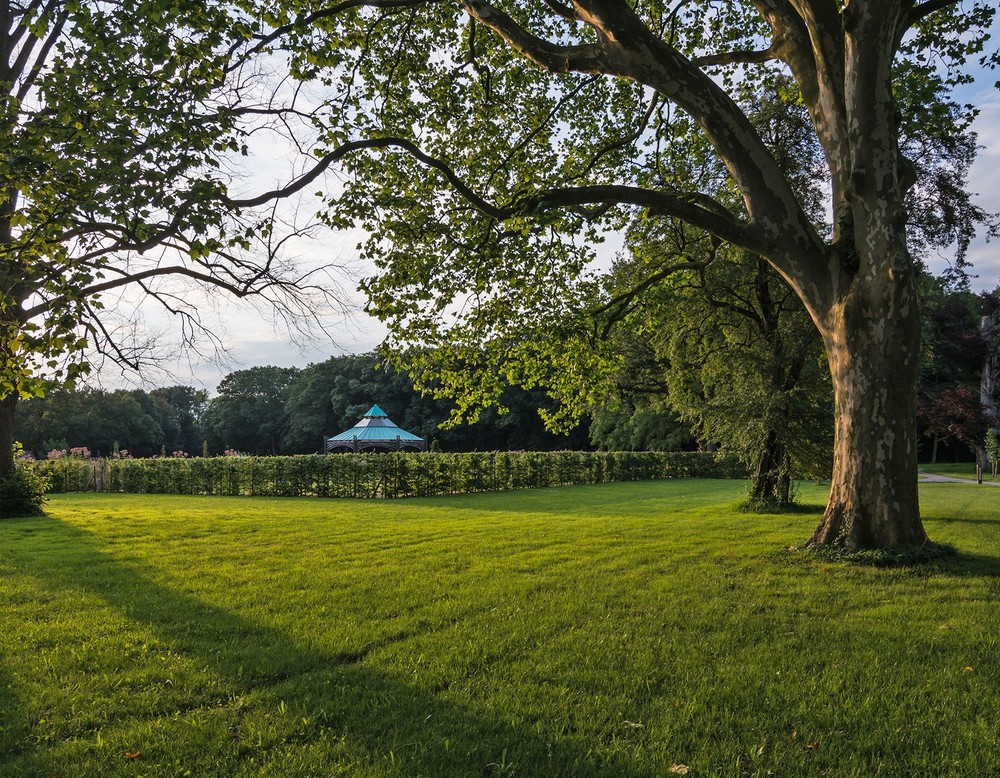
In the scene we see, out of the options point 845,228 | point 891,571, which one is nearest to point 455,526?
point 891,571

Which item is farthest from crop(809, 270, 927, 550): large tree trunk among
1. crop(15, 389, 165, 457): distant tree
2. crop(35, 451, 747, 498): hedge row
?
crop(15, 389, 165, 457): distant tree

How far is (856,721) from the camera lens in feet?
11.5

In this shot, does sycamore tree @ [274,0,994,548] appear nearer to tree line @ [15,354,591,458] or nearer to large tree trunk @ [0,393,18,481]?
large tree trunk @ [0,393,18,481]

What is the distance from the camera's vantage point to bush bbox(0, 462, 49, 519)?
16225mm

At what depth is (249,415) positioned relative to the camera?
7875 centimetres

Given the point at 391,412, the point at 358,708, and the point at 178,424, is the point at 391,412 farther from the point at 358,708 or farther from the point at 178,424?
the point at 358,708

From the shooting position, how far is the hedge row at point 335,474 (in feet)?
81.9

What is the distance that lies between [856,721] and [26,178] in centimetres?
815

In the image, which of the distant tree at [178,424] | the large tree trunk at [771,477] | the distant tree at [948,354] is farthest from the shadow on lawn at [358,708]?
the distant tree at [178,424]

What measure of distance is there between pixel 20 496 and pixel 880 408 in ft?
64.4

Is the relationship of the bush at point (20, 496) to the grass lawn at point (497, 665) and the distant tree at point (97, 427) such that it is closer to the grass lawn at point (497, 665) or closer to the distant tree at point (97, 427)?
the grass lawn at point (497, 665)

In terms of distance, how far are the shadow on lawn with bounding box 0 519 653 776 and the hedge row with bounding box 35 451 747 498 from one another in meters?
18.9

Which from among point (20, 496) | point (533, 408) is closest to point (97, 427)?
point (533, 408)

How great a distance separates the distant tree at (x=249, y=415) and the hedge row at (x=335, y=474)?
49.1 metres
